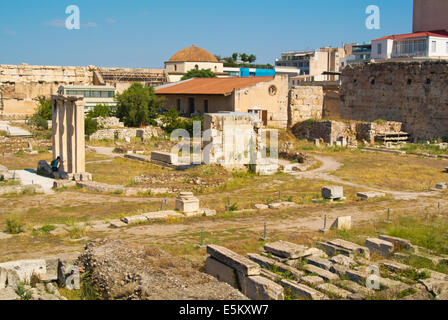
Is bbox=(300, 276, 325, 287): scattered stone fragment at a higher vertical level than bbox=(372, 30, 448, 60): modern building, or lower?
lower

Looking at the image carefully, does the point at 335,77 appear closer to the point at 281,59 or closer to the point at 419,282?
Answer: the point at 281,59

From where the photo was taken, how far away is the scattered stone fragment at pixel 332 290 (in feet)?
24.4

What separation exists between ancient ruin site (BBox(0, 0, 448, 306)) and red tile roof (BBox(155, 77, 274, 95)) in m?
0.24

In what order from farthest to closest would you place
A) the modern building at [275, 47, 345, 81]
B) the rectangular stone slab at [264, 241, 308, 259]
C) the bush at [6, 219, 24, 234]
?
the modern building at [275, 47, 345, 81], the bush at [6, 219, 24, 234], the rectangular stone slab at [264, 241, 308, 259]

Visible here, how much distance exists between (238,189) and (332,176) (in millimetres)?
4582

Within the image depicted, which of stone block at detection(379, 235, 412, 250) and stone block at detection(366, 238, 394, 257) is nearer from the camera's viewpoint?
stone block at detection(366, 238, 394, 257)

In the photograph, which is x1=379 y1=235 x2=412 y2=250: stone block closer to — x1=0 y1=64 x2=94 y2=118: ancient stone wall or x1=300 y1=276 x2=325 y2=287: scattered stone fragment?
x1=300 y1=276 x2=325 y2=287: scattered stone fragment

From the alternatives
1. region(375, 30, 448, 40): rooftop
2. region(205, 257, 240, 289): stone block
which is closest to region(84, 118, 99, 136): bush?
region(205, 257, 240, 289): stone block

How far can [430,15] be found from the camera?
146ft

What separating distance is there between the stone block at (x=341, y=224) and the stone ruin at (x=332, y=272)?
1.98 meters

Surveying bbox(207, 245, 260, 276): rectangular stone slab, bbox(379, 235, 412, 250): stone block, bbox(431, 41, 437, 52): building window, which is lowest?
bbox(379, 235, 412, 250): stone block

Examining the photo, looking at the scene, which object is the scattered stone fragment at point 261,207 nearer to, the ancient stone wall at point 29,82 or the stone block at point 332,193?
the stone block at point 332,193

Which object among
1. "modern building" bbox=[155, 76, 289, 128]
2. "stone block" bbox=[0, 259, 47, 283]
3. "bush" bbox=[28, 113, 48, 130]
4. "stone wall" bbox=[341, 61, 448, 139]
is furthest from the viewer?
A: "bush" bbox=[28, 113, 48, 130]

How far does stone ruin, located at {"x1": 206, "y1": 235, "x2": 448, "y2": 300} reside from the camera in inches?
295
